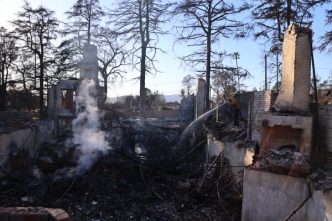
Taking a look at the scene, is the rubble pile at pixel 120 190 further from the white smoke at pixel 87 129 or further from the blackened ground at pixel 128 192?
the white smoke at pixel 87 129

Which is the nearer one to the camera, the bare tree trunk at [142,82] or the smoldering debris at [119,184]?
the smoldering debris at [119,184]

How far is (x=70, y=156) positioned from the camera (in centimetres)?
1500

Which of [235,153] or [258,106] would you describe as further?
[235,153]

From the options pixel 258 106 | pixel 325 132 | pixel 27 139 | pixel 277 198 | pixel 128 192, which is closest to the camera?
pixel 277 198

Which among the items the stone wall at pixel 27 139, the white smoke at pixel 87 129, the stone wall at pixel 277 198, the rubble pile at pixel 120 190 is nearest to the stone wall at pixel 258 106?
the rubble pile at pixel 120 190

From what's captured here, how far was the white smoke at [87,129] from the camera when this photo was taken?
1430 cm

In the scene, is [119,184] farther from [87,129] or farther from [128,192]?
[87,129]

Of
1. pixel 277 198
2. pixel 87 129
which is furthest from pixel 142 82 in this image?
pixel 277 198

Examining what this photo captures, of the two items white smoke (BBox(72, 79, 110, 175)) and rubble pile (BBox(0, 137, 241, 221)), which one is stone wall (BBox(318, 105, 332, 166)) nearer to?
rubble pile (BBox(0, 137, 241, 221))

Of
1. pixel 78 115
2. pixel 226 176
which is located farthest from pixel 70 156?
pixel 78 115

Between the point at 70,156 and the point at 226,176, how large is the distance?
6150 mm

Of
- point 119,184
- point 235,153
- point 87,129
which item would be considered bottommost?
point 119,184

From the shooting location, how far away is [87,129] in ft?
63.9

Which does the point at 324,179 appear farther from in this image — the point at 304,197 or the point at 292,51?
the point at 292,51
